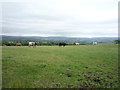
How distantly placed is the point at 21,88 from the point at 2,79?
1595mm

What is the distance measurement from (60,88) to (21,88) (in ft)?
6.35

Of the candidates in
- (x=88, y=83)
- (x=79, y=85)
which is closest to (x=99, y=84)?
(x=88, y=83)

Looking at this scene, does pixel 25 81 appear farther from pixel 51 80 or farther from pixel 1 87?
pixel 51 80

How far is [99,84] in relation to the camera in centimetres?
521

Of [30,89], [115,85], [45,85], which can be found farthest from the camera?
[115,85]

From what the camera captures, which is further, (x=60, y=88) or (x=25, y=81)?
(x=25, y=81)

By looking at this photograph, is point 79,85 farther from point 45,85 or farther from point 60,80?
point 45,85

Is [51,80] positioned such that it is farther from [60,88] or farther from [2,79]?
[2,79]

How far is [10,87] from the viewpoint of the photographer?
14.8 ft

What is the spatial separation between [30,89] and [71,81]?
2.33 m

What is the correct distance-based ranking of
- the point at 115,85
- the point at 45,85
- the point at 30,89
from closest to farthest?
the point at 30,89 → the point at 45,85 → the point at 115,85

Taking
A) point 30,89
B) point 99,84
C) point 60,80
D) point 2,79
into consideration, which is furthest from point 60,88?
point 2,79

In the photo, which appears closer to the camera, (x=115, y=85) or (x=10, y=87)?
(x=10, y=87)

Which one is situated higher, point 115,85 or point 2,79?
point 2,79
